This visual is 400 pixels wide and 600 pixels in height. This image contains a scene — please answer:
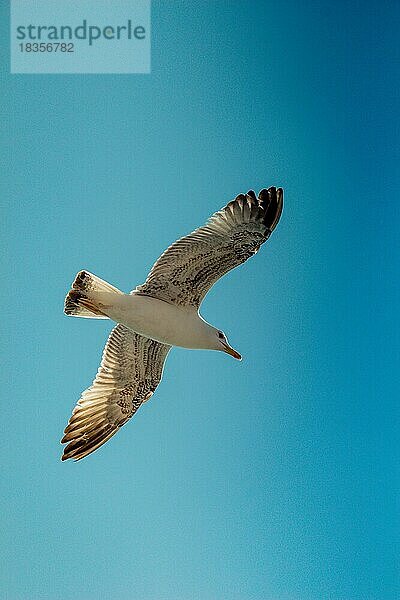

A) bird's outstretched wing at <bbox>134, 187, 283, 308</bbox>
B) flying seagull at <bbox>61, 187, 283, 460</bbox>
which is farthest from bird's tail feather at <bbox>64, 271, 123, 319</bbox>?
bird's outstretched wing at <bbox>134, 187, 283, 308</bbox>

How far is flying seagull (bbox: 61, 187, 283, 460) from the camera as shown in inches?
121

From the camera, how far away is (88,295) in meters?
3.04

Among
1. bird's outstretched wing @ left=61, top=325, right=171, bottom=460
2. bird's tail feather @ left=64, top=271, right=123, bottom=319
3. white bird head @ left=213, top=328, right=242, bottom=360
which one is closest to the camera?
bird's tail feather @ left=64, top=271, right=123, bottom=319

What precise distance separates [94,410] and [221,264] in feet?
2.25

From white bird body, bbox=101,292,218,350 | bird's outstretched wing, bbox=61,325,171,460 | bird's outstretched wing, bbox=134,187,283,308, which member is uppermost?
bird's outstretched wing, bbox=134,187,283,308

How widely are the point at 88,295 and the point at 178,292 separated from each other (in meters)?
0.29

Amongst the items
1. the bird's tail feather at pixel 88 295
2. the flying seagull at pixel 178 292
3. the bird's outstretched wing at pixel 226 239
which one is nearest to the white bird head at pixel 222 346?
the flying seagull at pixel 178 292

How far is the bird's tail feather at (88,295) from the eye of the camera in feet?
9.91

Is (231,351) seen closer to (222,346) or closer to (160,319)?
(222,346)

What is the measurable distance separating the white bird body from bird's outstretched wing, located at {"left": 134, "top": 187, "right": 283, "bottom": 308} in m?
0.10

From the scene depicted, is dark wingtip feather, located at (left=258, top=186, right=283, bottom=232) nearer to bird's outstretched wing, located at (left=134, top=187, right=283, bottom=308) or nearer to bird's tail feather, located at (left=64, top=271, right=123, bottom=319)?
bird's outstretched wing, located at (left=134, top=187, right=283, bottom=308)

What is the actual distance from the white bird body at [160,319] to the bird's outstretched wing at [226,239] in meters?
0.10

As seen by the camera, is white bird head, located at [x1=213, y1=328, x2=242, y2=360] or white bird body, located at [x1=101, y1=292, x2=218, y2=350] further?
white bird head, located at [x1=213, y1=328, x2=242, y2=360]

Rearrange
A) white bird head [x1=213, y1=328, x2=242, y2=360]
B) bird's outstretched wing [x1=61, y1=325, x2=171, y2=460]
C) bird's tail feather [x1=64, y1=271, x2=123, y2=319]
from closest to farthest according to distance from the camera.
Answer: bird's tail feather [x1=64, y1=271, x2=123, y2=319] → white bird head [x1=213, y1=328, x2=242, y2=360] → bird's outstretched wing [x1=61, y1=325, x2=171, y2=460]
